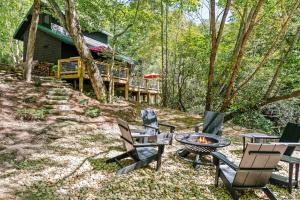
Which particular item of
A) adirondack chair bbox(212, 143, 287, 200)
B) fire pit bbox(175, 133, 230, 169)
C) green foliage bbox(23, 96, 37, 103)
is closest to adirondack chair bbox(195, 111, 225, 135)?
fire pit bbox(175, 133, 230, 169)

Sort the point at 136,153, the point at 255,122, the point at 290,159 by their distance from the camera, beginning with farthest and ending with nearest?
the point at 255,122 → the point at 136,153 → the point at 290,159

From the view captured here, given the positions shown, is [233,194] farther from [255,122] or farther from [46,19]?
[46,19]

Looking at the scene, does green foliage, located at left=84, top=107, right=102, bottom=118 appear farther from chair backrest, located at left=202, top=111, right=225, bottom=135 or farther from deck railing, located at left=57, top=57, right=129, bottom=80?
chair backrest, located at left=202, top=111, right=225, bottom=135

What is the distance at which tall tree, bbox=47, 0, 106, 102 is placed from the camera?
35.6 ft

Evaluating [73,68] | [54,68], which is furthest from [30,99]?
[54,68]

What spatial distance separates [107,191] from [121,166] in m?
0.91

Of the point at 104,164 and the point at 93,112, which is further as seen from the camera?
the point at 93,112

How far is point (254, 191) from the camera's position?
461 cm

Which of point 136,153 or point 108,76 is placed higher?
point 108,76

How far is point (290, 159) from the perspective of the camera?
188 inches

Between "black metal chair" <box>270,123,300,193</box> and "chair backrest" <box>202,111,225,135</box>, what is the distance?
1.61m

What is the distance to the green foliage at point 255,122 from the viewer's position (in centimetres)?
1208

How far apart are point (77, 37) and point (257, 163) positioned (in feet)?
30.2

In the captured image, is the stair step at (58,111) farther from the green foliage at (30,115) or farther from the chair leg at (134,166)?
the chair leg at (134,166)
